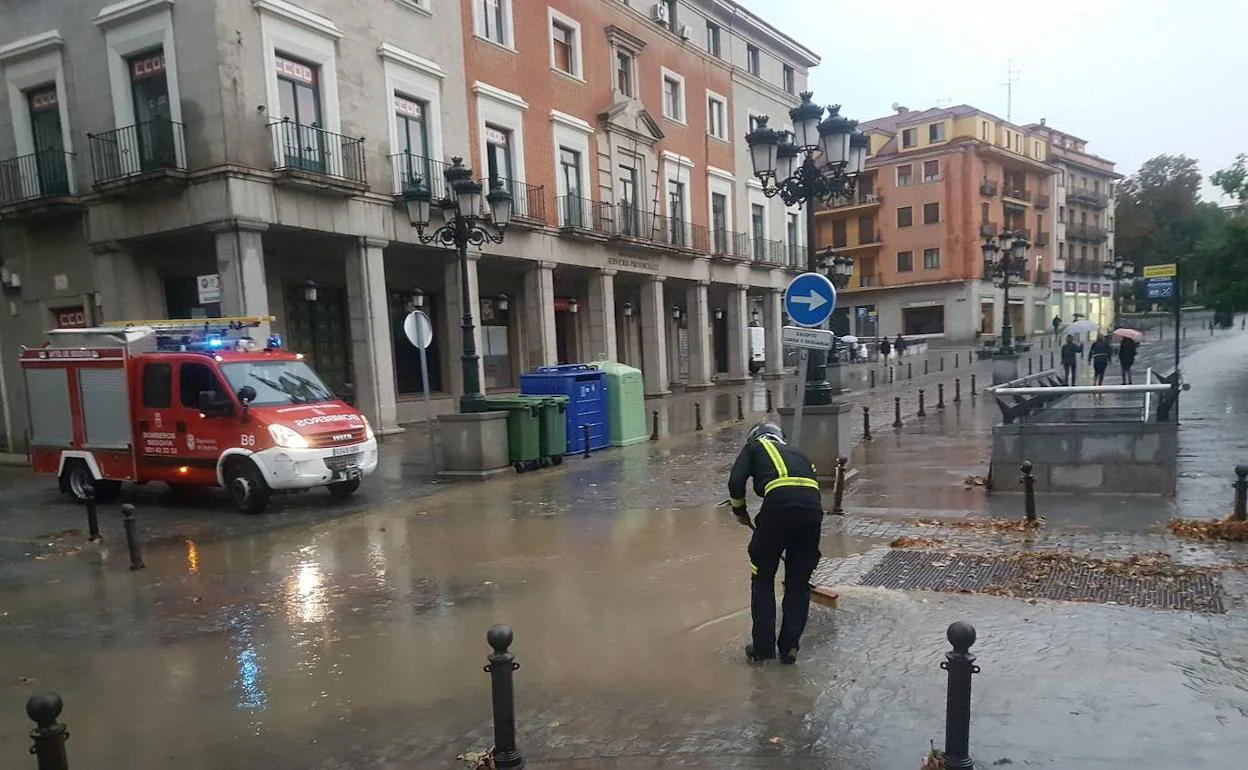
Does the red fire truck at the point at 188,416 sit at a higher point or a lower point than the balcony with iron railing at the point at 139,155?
lower

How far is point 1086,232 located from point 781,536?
3215 inches

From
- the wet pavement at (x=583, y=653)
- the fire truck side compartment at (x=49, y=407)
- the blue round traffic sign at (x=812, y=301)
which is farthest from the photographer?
the fire truck side compartment at (x=49, y=407)

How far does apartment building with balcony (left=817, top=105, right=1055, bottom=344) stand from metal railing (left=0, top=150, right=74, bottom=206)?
52389 mm

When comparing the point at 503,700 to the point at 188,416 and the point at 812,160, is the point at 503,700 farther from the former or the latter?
the point at 812,160

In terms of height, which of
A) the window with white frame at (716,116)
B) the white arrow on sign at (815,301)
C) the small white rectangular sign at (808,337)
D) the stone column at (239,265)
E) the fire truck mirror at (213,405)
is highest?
the window with white frame at (716,116)

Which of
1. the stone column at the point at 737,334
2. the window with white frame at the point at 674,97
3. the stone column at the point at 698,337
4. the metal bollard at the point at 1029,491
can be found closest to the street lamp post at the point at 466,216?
the metal bollard at the point at 1029,491

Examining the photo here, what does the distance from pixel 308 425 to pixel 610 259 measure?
1752 centimetres

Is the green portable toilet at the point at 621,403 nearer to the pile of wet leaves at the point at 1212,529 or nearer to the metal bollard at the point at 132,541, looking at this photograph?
the metal bollard at the point at 132,541

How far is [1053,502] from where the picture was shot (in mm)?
9375

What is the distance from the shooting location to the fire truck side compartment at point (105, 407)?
12.0 m

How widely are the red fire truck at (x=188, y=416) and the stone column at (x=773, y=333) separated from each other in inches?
1108

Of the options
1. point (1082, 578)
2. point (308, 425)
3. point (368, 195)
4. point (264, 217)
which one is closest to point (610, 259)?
point (368, 195)

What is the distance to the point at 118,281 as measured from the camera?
18.1m

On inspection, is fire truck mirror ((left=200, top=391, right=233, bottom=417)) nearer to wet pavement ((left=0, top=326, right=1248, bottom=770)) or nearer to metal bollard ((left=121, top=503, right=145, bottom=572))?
wet pavement ((left=0, top=326, right=1248, bottom=770))
